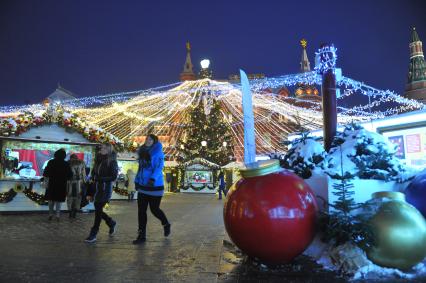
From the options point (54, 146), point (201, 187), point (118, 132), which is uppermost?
point (118, 132)

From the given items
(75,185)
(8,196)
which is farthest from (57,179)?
(8,196)

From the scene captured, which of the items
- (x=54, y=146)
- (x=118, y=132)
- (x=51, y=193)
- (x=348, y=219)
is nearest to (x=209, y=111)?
(x=118, y=132)

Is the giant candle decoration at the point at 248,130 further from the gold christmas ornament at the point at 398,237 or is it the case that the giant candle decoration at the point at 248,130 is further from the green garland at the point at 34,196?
the green garland at the point at 34,196

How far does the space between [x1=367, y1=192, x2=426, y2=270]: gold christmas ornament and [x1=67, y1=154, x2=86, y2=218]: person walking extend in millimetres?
7598

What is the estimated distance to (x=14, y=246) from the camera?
16.3 feet

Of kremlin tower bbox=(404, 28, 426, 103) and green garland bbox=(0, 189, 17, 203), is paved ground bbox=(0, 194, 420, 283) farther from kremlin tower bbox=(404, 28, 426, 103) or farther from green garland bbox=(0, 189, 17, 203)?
kremlin tower bbox=(404, 28, 426, 103)

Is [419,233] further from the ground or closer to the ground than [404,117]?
closer to the ground

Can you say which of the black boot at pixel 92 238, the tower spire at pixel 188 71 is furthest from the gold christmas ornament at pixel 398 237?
the tower spire at pixel 188 71

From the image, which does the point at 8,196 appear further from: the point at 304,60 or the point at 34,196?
the point at 304,60

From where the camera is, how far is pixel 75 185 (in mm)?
9500

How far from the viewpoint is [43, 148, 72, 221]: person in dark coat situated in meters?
8.52

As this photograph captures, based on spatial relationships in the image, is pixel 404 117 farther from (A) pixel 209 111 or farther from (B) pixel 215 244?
(A) pixel 209 111

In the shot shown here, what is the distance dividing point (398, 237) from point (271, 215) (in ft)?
4.25

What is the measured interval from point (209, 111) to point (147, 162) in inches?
1040
